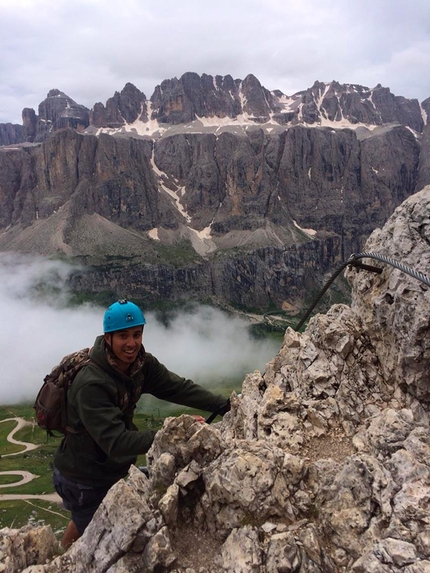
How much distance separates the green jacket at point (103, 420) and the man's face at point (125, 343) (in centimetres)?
20

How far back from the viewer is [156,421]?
143875mm

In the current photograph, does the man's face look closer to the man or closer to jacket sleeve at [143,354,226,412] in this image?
the man

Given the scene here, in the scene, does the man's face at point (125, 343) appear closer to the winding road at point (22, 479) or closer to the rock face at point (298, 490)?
the rock face at point (298, 490)

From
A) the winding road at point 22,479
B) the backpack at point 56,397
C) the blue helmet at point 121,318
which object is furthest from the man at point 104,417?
the winding road at point 22,479

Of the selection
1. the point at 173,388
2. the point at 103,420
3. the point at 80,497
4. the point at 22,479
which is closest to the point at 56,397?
the point at 103,420

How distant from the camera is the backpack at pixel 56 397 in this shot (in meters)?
7.54

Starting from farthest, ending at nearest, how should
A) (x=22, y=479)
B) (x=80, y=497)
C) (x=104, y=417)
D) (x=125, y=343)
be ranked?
(x=22, y=479) → (x=80, y=497) → (x=125, y=343) → (x=104, y=417)

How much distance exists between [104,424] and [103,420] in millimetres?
72

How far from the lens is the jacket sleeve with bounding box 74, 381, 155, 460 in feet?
23.2

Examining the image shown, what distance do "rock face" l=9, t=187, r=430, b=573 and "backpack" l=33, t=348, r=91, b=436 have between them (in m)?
1.66

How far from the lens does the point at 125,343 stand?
772cm

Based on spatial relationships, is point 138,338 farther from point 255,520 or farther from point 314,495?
point 314,495

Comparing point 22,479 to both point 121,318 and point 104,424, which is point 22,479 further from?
point 121,318

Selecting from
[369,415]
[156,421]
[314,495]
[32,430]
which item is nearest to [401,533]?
[314,495]
